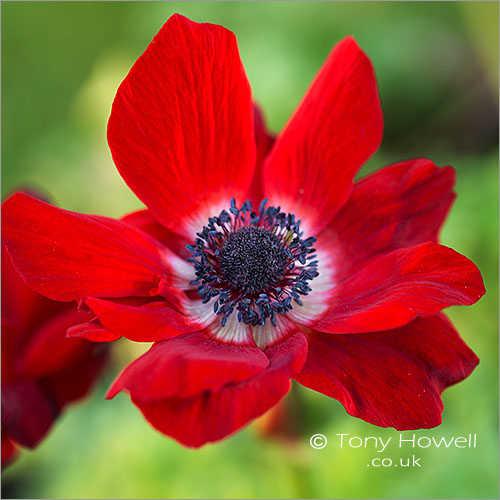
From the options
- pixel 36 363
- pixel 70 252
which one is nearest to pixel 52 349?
pixel 36 363

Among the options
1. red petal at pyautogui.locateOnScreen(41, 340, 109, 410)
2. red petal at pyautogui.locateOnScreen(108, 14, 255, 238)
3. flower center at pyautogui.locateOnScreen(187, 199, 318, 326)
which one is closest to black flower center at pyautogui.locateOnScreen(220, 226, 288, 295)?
flower center at pyautogui.locateOnScreen(187, 199, 318, 326)

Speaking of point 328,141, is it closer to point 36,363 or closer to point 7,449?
point 36,363

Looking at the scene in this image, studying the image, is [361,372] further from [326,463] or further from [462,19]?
[462,19]

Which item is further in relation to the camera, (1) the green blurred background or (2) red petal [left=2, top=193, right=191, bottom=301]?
(1) the green blurred background

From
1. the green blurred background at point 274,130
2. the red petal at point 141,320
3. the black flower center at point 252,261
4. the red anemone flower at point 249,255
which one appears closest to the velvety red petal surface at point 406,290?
the red anemone flower at point 249,255

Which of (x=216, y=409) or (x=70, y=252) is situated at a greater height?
(x=70, y=252)

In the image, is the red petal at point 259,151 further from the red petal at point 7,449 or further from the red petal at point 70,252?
the red petal at point 7,449

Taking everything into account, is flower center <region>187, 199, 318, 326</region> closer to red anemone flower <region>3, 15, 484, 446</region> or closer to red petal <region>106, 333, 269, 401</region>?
red anemone flower <region>3, 15, 484, 446</region>
